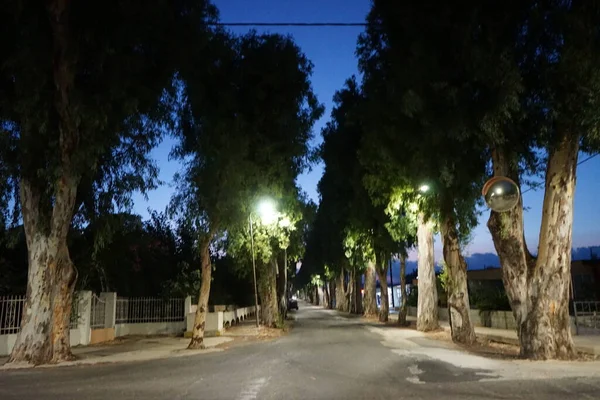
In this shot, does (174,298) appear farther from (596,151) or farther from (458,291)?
(596,151)

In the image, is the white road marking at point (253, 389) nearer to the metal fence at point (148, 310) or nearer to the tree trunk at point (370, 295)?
Result: the metal fence at point (148, 310)

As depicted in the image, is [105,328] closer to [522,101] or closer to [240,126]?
[240,126]

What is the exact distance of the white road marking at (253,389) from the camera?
8.23 meters

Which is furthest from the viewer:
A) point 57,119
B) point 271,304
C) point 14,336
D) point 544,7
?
point 271,304

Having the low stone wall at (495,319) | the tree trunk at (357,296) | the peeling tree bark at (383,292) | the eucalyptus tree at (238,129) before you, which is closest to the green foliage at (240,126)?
the eucalyptus tree at (238,129)

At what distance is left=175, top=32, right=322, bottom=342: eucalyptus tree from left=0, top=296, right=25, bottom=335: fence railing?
557cm

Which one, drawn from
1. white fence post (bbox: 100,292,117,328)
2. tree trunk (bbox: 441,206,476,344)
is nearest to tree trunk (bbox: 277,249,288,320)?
white fence post (bbox: 100,292,117,328)

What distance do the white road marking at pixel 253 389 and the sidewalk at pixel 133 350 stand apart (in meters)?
6.46

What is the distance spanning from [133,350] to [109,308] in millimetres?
4491

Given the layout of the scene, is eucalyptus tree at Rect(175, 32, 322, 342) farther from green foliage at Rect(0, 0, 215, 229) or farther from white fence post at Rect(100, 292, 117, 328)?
white fence post at Rect(100, 292, 117, 328)

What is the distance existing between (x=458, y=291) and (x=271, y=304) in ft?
42.5

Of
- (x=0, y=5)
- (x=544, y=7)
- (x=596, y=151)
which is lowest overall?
(x=596, y=151)

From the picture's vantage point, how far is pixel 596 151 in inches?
501

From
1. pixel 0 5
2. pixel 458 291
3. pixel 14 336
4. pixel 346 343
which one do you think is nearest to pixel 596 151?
pixel 458 291
